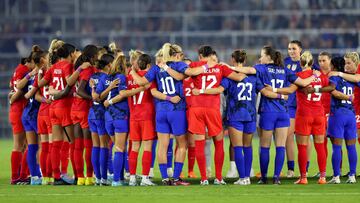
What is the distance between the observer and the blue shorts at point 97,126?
1955 cm

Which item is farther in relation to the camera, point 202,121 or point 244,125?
point 244,125

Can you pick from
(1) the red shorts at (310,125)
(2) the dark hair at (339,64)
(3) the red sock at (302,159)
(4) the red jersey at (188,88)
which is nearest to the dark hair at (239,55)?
(4) the red jersey at (188,88)

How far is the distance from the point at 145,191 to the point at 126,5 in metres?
23.3

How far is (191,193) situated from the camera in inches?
685

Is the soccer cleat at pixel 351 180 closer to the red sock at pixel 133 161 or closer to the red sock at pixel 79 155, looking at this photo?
the red sock at pixel 133 161

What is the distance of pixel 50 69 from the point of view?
1992cm

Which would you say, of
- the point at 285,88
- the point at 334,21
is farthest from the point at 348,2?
the point at 285,88

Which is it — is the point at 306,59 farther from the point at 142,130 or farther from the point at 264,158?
the point at 142,130

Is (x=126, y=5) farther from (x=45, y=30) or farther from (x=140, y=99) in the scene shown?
(x=140, y=99)

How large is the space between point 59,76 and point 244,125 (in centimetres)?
300

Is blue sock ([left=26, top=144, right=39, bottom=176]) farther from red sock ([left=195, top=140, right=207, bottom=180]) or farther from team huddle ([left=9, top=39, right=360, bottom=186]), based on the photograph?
red sock ([left=195, top=140, right=207, bottom=180])

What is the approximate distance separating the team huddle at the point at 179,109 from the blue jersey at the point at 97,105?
2 cm

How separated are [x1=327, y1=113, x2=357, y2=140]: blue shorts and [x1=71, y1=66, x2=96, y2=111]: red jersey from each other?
377 centimetres

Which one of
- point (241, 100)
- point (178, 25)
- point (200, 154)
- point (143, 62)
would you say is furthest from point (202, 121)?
point (178, 25)
